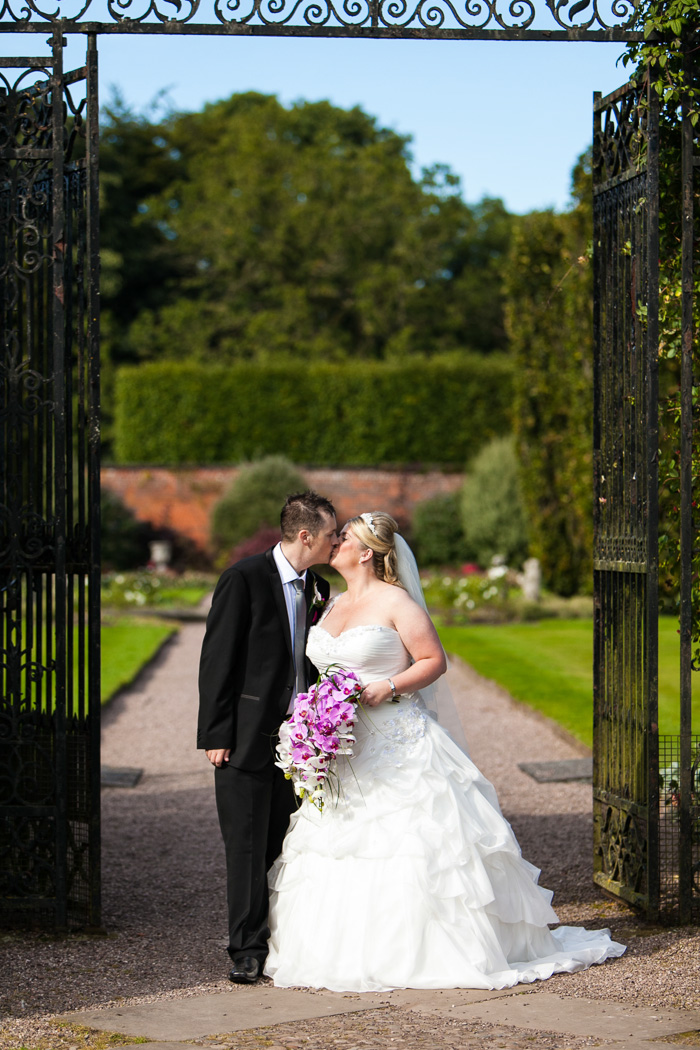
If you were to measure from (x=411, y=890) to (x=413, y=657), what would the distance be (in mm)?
847

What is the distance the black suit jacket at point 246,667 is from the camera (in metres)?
4.30

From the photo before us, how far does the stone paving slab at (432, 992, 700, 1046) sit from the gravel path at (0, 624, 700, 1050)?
0.32 ft

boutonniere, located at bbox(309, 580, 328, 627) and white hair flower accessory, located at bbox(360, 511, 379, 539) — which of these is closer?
white hair flower accessory, located at bbox(360, 511, 379, 539)

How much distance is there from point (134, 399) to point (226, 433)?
2.23 meters

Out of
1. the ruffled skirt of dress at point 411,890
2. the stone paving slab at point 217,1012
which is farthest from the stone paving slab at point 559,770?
the stone paving slab at point 217,1012

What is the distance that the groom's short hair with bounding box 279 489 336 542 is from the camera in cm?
438

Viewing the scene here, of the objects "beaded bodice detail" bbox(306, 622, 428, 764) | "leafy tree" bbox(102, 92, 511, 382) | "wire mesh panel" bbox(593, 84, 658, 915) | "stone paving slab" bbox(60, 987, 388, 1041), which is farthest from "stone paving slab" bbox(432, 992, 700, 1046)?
"leafy tree" bbox(102, 92, 511, 382)

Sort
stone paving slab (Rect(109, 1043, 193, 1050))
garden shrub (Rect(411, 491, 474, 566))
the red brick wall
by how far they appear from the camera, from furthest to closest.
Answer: the red brick wall
garden shrub (Rect(411, 491, 474, 566))
stone paving slab (Rect(109, 1043, 193, 1050))

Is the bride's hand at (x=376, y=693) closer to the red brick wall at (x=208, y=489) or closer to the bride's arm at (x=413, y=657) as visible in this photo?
the bride's arm at (x=413, y=657)

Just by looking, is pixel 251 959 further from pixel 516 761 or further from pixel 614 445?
pixel 516 761

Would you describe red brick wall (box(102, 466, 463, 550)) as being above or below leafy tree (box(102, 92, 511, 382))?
below

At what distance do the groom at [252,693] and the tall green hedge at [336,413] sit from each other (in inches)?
843

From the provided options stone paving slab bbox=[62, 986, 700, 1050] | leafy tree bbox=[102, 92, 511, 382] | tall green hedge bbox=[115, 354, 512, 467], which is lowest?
stone paving slab bbox=[62, 986, 700, 1050]

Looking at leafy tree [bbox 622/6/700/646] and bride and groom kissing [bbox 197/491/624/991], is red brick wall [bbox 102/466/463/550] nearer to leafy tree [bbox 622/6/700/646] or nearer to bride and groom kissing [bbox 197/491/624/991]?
leafy tree [bbox 622/6/700/646]
